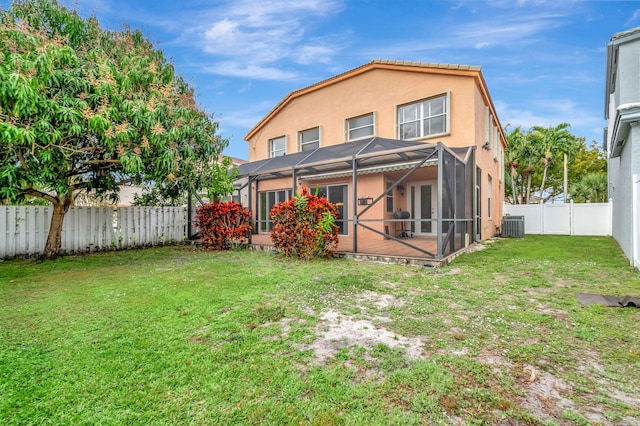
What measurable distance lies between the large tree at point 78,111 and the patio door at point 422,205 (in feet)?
31.2

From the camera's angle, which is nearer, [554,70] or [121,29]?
[121,29]

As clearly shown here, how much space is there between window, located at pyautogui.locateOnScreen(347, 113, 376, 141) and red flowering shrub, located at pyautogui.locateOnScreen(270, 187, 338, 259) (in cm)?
566

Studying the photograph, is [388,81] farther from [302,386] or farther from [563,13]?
[302,386]

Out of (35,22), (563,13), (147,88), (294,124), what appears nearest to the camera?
(35,22)

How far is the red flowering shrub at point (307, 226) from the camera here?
327 inches

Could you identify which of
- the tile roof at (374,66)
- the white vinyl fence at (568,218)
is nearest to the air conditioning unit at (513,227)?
the white vinyl fence at (568,218)

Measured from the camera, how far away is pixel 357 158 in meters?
8.87

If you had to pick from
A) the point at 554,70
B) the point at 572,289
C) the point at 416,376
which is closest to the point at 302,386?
the point at 416,376

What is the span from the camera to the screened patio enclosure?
28.6 feet

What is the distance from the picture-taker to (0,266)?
7.74 m

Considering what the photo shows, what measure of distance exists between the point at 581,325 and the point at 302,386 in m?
3.44

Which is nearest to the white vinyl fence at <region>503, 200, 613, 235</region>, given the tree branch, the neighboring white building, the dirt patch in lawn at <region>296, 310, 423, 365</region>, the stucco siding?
the neighboring white building

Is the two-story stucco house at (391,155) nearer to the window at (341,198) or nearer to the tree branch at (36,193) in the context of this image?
the window at (341,198)

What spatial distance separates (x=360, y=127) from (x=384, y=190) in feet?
10.1
